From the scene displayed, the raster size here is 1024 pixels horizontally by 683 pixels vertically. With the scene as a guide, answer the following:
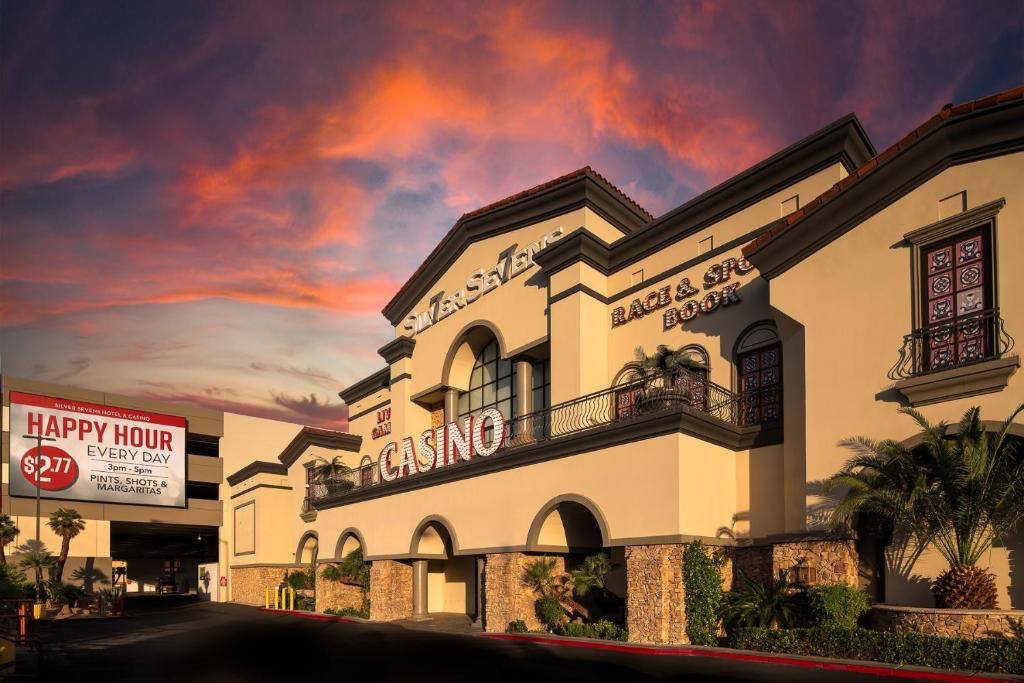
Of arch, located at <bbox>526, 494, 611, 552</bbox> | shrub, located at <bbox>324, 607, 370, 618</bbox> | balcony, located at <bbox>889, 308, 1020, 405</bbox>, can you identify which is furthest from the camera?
shrub, located at <bbox>324, 607, 370, 618</bbox>

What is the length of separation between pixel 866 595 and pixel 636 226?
16.8m

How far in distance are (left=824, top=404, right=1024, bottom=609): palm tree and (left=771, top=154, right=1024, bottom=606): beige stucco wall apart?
0.68 m

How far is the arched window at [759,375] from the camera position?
2184 cm

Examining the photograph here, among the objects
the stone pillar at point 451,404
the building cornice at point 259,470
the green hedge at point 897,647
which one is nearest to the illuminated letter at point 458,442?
the stone pillar at point 451,404

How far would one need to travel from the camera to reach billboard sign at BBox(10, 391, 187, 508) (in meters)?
53.9

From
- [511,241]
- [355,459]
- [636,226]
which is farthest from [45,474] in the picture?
[636,226]

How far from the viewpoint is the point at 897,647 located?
15.1 m

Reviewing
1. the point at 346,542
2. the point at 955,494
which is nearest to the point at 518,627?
the point at 955,494

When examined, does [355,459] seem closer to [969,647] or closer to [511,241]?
A: [511,241]

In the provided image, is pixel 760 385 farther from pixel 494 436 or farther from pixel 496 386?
pixel 496 386

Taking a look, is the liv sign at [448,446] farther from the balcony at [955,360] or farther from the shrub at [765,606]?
the balcony at [955,360]

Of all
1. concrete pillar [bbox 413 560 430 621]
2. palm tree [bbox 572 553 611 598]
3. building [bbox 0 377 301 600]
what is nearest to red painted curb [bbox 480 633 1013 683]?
palm tree [bbox 572 553 611 598]

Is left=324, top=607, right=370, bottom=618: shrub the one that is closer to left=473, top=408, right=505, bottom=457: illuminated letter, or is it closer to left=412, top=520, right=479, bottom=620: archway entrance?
left=412, top=520, right=479, bottom=620: archway entrance

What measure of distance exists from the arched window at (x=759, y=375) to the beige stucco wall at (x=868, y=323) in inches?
40.1
